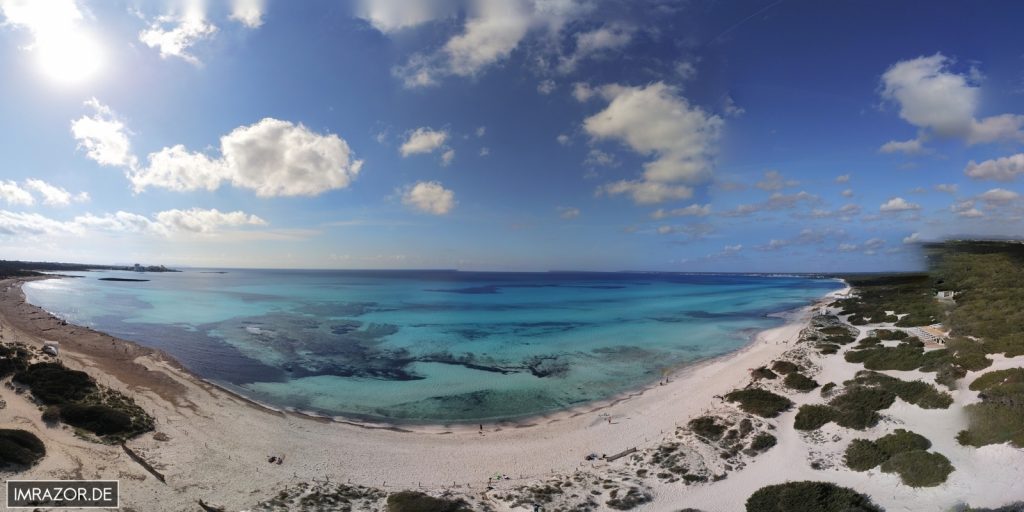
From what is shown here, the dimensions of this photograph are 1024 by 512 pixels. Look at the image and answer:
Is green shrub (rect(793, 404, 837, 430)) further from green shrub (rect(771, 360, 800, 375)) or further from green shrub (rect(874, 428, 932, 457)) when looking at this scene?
green shrub (rect(771, 360, 800, 375))

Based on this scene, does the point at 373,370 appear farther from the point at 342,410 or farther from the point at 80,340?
the point at 80,340

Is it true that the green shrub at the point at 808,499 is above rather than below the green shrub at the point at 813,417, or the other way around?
below

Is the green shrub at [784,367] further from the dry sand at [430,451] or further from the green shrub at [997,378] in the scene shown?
the green shrub at [997,378]

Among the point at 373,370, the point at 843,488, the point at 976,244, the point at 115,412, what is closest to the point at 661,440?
the point at 843,488

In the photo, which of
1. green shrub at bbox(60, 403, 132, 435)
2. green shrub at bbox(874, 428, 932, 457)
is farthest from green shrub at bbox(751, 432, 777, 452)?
green shrub at bbox(60, 403, 132, 435)

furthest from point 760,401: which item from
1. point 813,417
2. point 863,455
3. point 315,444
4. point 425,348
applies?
point 425,348

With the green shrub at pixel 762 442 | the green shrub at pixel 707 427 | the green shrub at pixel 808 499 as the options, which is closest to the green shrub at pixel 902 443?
the green shrub at pixel 808 499

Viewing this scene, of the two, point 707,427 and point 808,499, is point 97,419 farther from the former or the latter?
point 808,499
